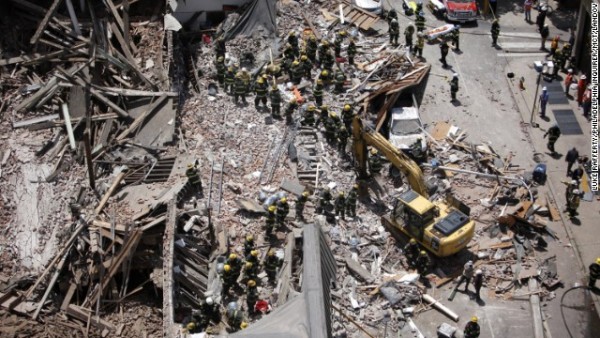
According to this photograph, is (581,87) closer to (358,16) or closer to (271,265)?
(358,16)

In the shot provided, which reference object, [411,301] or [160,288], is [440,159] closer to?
[411,301]

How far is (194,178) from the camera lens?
81.3 ft

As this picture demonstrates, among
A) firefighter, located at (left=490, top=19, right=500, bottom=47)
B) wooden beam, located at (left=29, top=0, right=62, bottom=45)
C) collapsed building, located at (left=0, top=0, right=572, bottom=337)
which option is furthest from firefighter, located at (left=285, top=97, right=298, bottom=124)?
firefighter, located at (left=490, top=19, right=500, bottom=47)

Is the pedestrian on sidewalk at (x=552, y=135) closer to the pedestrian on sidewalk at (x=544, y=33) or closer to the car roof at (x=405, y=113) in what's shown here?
the car roof at (x=405, y=113)

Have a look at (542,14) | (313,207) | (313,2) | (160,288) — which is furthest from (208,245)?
(542,14)

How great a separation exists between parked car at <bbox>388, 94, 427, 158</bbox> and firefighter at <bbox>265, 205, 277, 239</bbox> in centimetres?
628

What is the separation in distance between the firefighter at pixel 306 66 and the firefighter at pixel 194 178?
23.0ft

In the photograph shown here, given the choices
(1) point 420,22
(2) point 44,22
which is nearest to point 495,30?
(1) point 420,22

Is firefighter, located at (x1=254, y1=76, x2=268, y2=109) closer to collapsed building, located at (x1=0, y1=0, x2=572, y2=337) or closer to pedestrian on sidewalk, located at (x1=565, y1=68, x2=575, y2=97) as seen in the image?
collapsed building, located at (x1=0, y1=0, x2=572, y2=337)

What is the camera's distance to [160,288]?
907 inches

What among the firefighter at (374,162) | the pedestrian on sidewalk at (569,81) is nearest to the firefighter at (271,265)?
the firefighter at (374,162)

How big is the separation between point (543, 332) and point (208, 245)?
9.88 m

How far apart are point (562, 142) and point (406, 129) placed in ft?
19.0

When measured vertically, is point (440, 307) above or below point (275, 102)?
below
